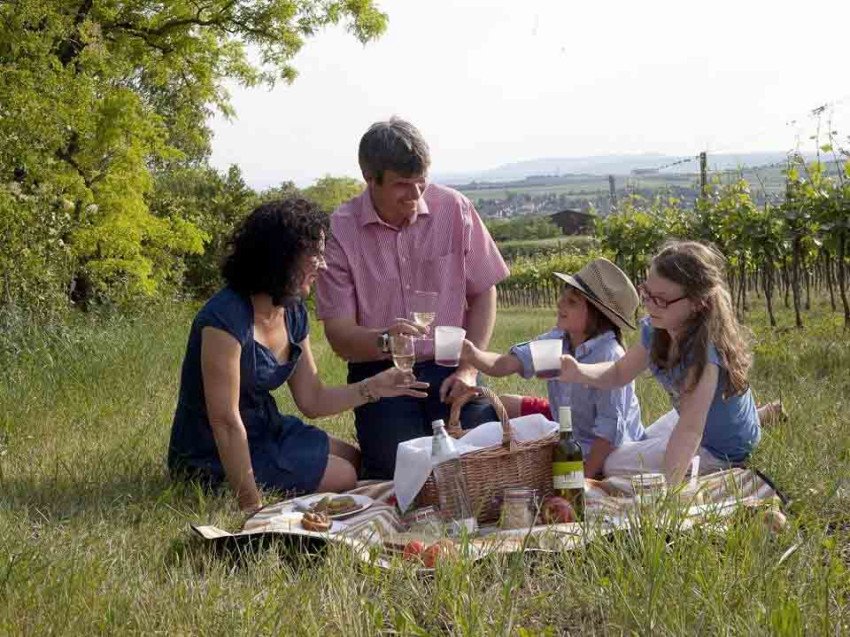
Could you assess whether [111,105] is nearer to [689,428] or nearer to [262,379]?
[262,379]

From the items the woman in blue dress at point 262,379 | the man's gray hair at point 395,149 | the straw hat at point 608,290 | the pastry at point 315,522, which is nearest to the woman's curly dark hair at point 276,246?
the woman in blue dress at point 262,379

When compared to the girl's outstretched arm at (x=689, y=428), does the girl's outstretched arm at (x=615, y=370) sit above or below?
above

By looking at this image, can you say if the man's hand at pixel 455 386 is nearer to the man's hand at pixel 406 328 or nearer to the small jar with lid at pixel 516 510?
the man's hand at pixel 406 328

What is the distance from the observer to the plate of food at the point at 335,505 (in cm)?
430

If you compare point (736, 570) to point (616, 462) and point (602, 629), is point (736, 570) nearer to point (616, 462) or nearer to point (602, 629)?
point (602, 629)

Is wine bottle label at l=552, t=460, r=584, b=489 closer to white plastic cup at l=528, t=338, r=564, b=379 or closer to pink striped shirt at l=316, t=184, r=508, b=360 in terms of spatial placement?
white plastic cup at l=528, t=338, r=564, b=379

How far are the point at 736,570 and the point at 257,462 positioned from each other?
253 centimetres

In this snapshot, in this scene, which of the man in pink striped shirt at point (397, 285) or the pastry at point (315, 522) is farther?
the man in pink striped shirt at point (397, 285)

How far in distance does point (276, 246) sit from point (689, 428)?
1.80 meters

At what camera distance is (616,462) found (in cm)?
491

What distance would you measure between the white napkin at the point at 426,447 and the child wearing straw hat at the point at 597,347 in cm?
56

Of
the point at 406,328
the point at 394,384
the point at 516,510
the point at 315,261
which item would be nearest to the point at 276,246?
the point at 315,261

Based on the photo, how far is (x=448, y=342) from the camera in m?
4.29

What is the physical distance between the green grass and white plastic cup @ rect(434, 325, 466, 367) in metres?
1.03
